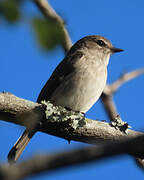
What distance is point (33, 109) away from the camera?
414 centimetres

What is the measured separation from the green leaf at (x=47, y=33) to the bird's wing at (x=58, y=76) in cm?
345

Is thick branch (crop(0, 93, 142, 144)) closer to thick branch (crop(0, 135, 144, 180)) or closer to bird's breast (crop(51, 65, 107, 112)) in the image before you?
bird's breast (crop(51, 65, 107, 112))

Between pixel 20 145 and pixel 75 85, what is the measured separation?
1.40 metres

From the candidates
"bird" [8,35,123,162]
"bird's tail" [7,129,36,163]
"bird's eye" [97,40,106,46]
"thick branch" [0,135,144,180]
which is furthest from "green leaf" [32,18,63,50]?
"bird's eye" [97,40,106,46]

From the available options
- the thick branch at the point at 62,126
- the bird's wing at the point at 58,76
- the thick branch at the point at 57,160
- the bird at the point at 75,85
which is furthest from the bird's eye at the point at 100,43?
the thick branch at the point at 57,160

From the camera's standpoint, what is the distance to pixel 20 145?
496 cm

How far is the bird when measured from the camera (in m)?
5.22

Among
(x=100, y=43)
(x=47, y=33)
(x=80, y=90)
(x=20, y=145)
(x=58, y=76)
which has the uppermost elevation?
(x=100, y=43)

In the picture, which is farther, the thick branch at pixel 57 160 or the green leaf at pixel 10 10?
the green leaf at pixel 10 10

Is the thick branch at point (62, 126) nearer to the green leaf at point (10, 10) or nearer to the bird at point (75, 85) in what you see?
the bird at point (75, 85)

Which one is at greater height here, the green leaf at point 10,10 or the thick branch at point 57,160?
the green leaf at point 10,10

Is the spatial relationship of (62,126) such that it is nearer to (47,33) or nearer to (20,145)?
(20,145)

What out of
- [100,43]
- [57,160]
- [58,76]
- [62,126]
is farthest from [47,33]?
[100,43]

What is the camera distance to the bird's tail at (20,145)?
4.84 meters
